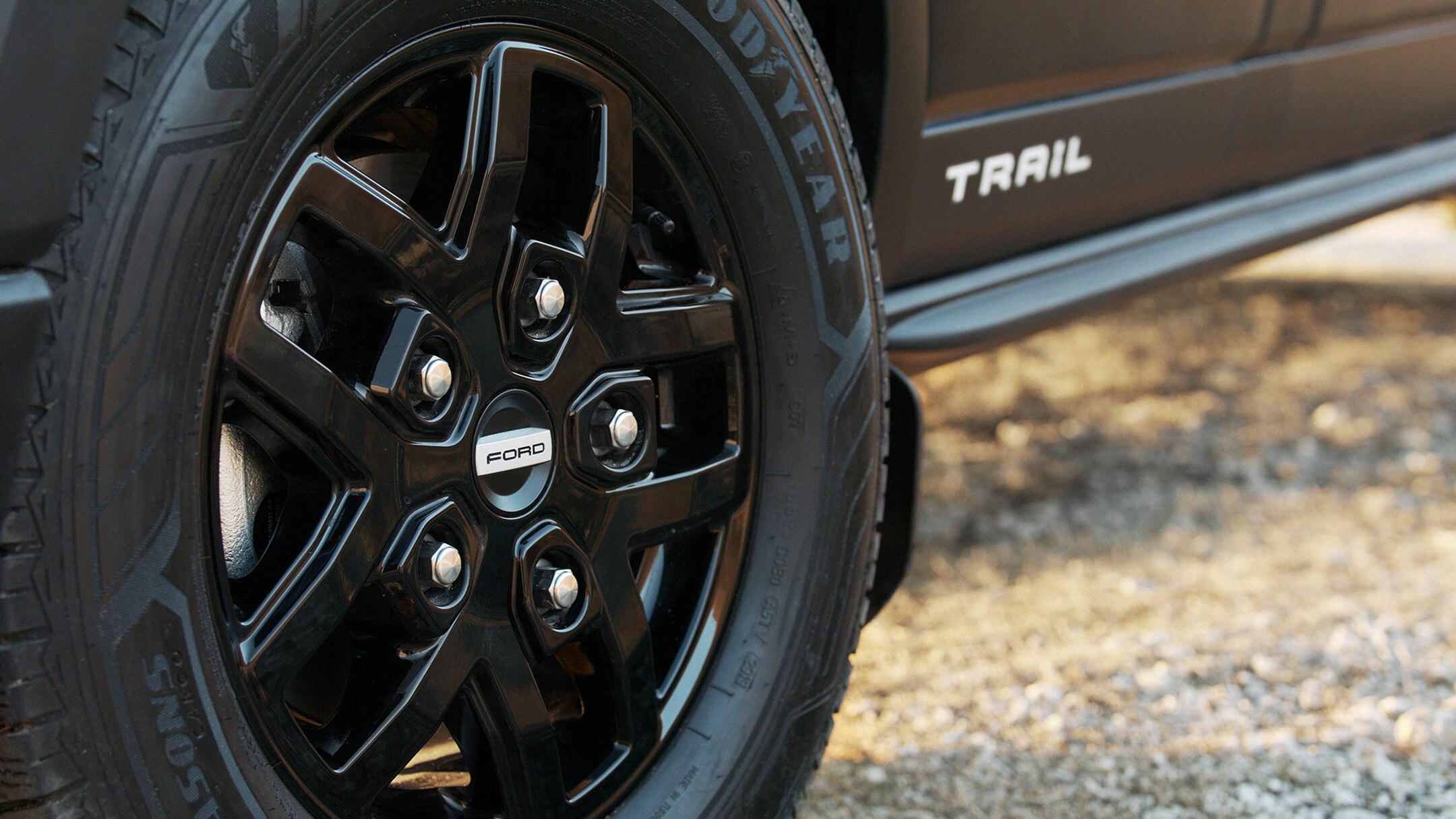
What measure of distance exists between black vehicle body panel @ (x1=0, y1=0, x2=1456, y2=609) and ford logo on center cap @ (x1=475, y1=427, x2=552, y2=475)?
48 centimetres

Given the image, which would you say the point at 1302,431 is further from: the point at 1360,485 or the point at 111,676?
the point at 111,676

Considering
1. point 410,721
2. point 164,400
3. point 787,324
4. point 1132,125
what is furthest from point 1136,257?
point 164,400

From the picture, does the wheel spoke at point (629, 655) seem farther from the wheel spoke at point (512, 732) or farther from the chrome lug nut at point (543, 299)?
the chrome lug nut at point (543, 299)

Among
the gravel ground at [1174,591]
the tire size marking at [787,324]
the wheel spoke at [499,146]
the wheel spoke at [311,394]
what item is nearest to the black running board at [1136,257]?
the tire size marking at [787,324]

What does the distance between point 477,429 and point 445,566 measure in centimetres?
12

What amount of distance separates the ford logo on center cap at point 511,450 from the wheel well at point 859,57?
63cm

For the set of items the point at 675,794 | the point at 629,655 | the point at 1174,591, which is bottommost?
the point at 1174,591

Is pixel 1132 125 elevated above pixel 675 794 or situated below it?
above

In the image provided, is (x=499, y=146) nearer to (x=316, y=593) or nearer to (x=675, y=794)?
(x=316, y=593)

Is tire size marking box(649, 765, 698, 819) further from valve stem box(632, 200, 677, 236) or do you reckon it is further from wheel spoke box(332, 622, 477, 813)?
valve stem box(632, 200, 677, 236)

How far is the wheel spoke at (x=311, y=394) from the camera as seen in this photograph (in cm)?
91

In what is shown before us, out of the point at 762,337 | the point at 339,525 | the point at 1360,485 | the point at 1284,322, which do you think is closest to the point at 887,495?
the point at 762,337

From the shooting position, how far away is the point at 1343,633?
211cm

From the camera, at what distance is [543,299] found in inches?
44.2
